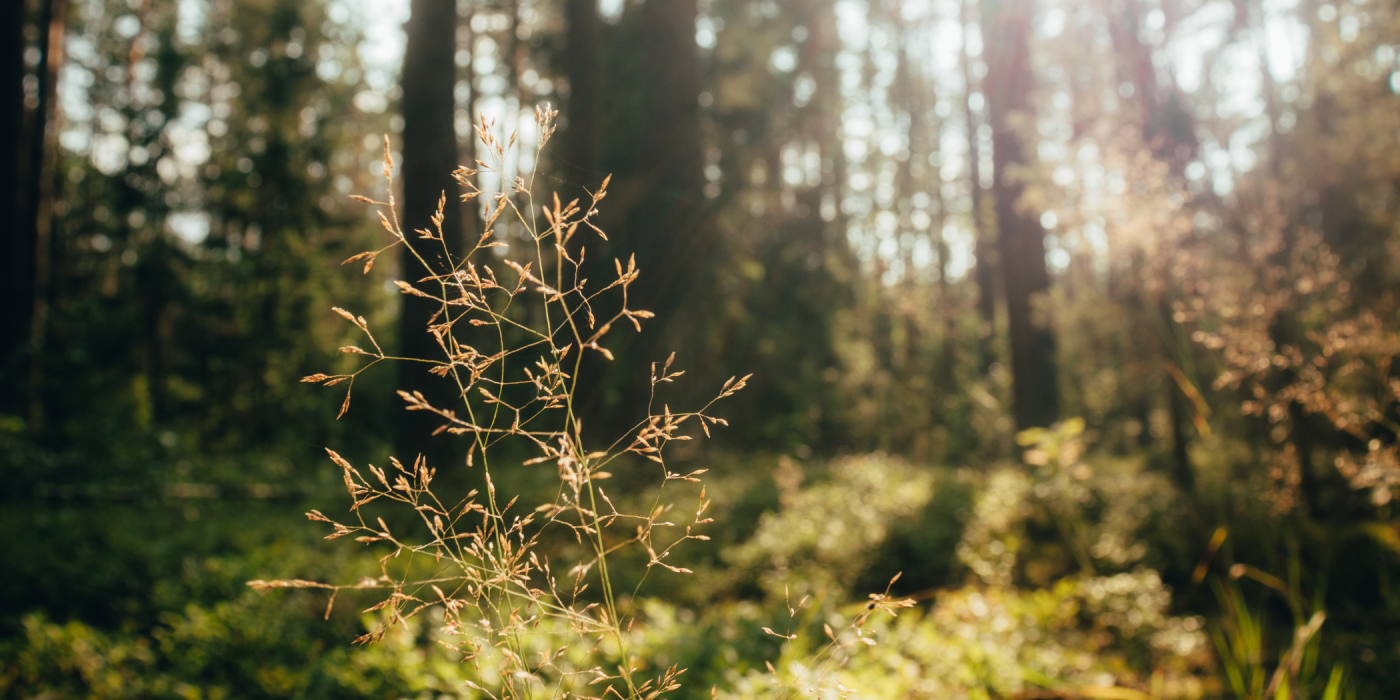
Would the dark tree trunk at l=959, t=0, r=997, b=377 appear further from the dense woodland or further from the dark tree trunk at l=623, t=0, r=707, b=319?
the dark tree trunk at l=623, t=0, r=707, b=319

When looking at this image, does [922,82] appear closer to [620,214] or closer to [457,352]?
[620,214]

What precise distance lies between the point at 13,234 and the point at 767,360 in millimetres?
10513

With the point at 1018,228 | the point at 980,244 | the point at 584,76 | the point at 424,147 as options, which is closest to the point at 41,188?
the point at 424,147

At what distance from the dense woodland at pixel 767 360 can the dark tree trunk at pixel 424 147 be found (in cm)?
4

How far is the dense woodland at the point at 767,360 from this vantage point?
328 cm

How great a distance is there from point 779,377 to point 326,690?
31.8ft

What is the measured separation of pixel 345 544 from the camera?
221 inches

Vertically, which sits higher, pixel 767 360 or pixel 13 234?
pixel 13 234

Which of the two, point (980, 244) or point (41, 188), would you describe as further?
point (980, 244)

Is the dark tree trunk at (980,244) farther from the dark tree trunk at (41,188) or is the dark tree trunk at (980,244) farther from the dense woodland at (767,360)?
the dark tree trunk at (41,188)

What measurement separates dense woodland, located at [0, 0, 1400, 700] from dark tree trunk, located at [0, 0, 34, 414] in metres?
0.05

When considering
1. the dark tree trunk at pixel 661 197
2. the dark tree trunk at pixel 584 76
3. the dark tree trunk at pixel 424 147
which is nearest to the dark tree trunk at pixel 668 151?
the dark tree trunk at pixel 661 197

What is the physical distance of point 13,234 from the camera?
8.73m

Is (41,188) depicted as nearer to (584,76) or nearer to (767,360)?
(584,76)
